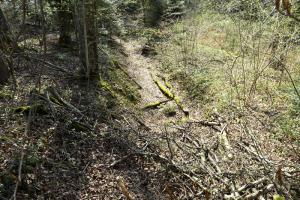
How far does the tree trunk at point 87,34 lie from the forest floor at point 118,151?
507 millimetres

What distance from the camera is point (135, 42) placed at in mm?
17844

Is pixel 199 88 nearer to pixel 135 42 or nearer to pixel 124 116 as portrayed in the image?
pixel 124 116

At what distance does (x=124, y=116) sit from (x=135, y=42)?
11.2 meters

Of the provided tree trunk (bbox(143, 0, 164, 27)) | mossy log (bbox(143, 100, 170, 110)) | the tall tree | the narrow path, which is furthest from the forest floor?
tree trunk (bbox(143, 0, 164, 27))

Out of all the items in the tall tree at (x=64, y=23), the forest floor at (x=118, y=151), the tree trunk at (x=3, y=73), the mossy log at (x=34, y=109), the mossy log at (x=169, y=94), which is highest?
the tall tree at (x=64, y=23)

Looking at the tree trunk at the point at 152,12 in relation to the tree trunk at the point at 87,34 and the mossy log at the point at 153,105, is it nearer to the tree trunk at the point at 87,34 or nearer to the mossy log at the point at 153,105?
the mossy log at the point at 153,105

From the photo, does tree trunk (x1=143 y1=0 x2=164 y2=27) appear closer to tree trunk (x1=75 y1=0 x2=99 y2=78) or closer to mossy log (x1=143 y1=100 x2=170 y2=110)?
mossy log (x1=143 y1=100 x2=170 y2=110)

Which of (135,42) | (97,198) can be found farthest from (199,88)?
(135,42)

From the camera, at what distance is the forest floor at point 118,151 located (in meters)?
4.51

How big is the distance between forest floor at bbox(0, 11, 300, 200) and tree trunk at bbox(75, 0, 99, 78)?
1.66 ft

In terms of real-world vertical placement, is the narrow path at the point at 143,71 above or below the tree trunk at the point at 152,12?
below

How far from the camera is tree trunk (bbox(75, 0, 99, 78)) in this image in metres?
7.70

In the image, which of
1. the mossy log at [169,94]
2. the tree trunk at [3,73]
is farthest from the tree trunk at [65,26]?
the tree trunk at [3,73]

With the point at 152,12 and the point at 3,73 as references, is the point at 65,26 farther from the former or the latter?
the point at 152,12
